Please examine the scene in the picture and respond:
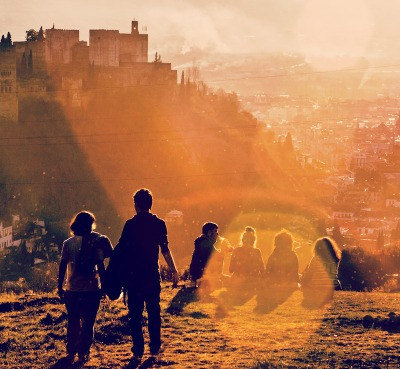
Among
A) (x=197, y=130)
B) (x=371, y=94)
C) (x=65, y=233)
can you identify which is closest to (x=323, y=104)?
(x=371, y=94)

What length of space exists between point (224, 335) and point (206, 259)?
11.3 ft

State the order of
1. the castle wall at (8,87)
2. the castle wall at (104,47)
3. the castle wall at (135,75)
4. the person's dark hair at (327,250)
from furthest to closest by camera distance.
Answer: the castle wall at (104,47), the castle wall at (135,75), the castle wall at (8,87), the person's dark hair at (327,250)

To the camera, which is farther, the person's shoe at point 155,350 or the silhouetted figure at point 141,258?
the person's shoe at point 155,350

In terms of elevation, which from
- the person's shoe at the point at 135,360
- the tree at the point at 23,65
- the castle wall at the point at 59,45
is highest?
the castle wall at the point at 59,45

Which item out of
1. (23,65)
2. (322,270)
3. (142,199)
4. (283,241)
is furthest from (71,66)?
(142,199)

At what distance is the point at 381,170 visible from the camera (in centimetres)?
7838

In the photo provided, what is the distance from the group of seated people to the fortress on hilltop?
109ft

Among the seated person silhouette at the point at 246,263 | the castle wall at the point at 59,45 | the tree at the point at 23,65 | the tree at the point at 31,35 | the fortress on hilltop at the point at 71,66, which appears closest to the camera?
the seated person silhouette at the point at 246,263

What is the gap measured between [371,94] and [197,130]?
7482 centimetres

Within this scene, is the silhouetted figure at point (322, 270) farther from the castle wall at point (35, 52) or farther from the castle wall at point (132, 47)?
the castle wall at point (132, 47)

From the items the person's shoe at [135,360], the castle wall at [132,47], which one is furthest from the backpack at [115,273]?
the castle wall at [132,47]

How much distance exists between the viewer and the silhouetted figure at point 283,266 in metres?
14.2

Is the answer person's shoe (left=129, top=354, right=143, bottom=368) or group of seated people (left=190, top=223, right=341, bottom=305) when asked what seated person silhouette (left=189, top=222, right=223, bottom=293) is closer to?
group of seated people (left=190, top=223, right=341, bottom=305)

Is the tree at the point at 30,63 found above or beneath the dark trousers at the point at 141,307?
above
